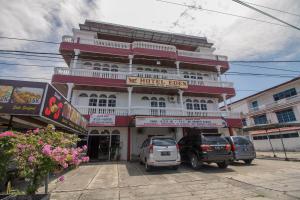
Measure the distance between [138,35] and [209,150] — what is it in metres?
15.5

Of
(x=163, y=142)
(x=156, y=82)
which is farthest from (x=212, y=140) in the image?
(x=156, y=82)

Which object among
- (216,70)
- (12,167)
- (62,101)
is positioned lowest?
(12,167)

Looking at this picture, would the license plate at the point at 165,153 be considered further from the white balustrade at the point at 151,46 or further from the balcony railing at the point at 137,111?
the white balustrade at the point at 151,46

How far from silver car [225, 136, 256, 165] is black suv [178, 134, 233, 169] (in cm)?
157

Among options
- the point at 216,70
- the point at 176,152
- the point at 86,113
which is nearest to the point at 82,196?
the point at 176,152

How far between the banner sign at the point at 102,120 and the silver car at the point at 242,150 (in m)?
8.93

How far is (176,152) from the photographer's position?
27.7 feet

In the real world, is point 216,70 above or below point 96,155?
above

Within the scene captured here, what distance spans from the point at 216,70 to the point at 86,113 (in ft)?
50.4

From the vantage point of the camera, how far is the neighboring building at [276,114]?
20.7 metres

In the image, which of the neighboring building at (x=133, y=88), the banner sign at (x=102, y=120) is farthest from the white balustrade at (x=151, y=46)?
the banner sign at (x=102, y=120)

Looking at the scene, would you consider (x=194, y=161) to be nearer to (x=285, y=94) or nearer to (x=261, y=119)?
(x=285, y=94)

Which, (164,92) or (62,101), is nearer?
(62,101)

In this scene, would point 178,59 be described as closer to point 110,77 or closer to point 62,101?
point 110,77
